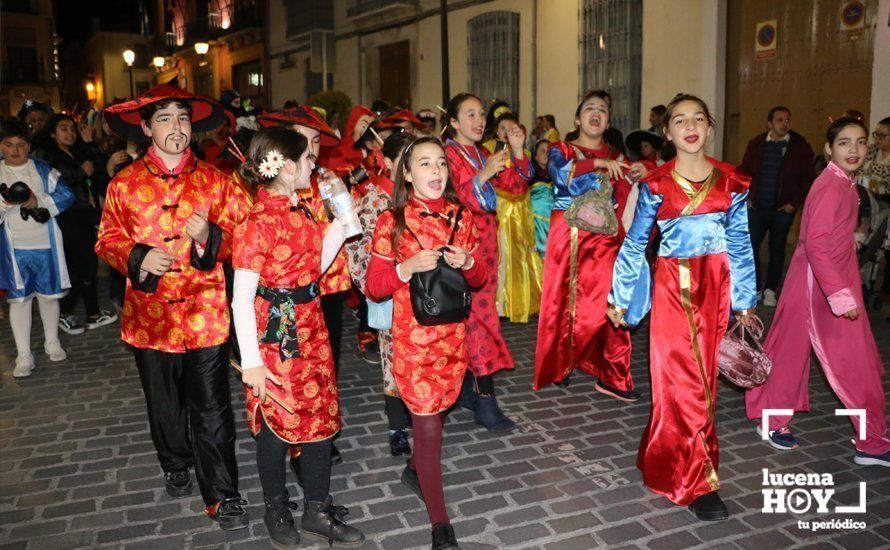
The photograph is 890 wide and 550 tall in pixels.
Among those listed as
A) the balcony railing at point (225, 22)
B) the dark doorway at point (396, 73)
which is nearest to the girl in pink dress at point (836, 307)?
the dark doorway at point (396, 73)

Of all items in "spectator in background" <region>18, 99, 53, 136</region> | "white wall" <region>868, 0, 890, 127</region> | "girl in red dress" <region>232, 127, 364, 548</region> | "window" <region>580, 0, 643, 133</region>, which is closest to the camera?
"girl in red dress" <region>232, 127, 364, 548</region>

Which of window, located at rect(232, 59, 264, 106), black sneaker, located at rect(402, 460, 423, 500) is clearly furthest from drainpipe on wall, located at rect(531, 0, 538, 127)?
window, located at rect(232, 59, 264, 106)

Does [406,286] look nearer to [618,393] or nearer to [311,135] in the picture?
[311,135]

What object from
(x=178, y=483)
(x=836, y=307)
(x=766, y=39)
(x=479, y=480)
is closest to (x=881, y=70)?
(x=766, y=39)

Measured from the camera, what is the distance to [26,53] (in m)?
44.1

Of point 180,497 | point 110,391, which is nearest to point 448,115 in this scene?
point 180,497

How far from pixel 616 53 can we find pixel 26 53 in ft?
141

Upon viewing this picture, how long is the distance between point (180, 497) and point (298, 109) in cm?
224

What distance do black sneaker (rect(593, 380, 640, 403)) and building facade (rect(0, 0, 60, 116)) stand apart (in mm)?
45387

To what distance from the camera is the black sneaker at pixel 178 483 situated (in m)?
3.95

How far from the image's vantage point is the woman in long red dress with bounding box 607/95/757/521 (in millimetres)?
3635

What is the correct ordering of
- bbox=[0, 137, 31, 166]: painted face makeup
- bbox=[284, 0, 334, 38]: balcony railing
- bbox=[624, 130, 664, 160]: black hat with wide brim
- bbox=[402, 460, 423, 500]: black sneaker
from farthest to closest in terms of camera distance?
bbox=[284, 0, 334, 38]: balcony railing
bbox=[624, 130, 664, 160]: black hat with wide brim
bbox=[0, 137, 31, 166]: painted face makeup
bbox=[402, 460, 423, 500]: black sneaker

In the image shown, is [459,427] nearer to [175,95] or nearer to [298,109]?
[298,109]

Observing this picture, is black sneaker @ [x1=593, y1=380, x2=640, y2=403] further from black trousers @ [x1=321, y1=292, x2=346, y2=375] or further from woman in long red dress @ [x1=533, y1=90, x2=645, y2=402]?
black trousers @ [x1=321, y1=292, x2=346, y2=375]
